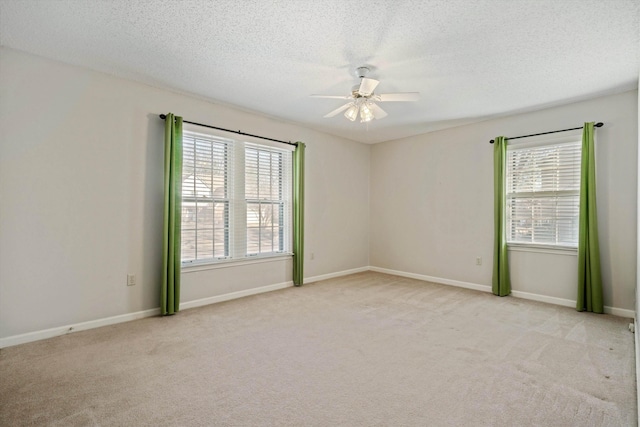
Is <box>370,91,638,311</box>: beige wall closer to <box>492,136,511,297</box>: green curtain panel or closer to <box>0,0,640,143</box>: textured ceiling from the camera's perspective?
<box>492,136,511,297</box>: green curtain panel

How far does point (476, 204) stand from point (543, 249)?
1.08 meters

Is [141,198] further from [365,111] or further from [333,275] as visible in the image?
[333,275]

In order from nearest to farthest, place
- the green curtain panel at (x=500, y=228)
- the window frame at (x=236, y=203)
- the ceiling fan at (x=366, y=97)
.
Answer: the ceiling fan at (x=366, y=97) → the window frame at (x=236, y=203) → the green curtain panel at (x=500, y=228)

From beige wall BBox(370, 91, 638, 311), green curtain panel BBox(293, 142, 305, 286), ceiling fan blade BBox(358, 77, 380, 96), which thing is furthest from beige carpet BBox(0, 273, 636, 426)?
ceiling fan blade BBox(358, 77, 380, 96)

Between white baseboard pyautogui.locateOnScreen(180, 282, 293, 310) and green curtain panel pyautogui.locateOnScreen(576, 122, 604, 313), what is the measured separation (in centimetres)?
385

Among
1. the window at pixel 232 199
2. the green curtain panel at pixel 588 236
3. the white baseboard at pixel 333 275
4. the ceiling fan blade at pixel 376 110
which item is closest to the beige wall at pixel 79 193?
the window at pixel 232 199

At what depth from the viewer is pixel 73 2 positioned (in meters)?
2.16

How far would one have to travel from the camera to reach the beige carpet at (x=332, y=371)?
6.02ft

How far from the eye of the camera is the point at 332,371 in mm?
2336

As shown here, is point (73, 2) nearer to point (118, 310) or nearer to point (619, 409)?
point (118, 310)

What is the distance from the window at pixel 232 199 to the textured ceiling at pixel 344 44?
0.80 meters

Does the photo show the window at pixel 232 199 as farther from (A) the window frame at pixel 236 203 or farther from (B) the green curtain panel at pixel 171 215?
(B) the green curtain panel at pixel 171 215

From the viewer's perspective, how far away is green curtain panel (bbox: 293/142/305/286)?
16.1ft

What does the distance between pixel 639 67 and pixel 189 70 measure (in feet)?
14.3
